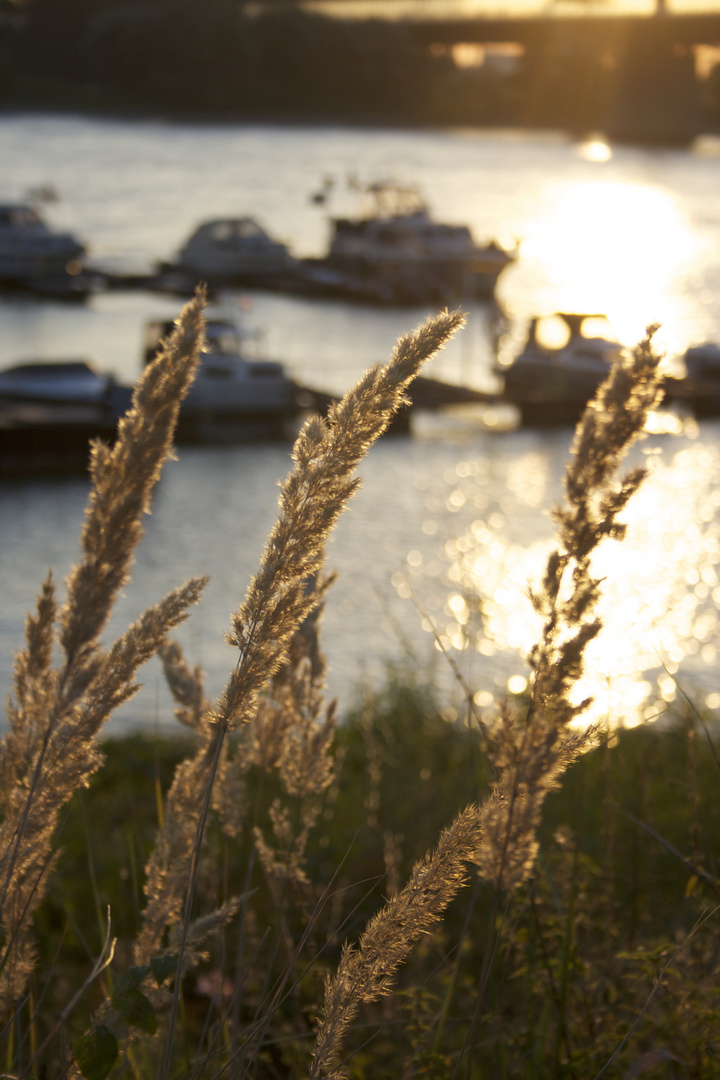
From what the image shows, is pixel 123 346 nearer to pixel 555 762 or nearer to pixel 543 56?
pixel 555 762

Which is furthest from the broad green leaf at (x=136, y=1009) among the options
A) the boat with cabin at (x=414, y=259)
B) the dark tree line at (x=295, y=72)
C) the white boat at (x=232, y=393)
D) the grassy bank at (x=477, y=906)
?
the dark tree line at (x=295, y=72)

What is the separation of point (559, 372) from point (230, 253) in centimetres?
2403

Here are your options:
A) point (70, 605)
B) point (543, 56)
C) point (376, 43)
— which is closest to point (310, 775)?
point (70, 605)

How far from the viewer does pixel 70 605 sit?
1.33 meters

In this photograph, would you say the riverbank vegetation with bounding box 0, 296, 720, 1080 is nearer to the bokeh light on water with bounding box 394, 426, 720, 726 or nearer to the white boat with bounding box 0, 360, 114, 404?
the bokeh light on water with bounding box 394, 426, 720, 726

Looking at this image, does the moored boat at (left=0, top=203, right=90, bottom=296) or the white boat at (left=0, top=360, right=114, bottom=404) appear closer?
the white boat at (left=0, top=360, right=114, bottom=404)

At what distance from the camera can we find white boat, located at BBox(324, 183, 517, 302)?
48094 mm

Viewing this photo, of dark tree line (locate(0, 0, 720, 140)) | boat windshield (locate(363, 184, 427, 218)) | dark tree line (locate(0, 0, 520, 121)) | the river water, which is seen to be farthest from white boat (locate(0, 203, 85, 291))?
dark tree line (locate(0, 0, 720, 140))

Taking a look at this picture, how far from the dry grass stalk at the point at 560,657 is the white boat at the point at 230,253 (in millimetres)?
49199

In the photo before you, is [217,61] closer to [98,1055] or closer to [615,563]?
[615,563]

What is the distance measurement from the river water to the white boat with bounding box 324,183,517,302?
1642mm

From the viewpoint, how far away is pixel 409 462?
87.8 feet

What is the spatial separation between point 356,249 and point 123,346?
1748 cm

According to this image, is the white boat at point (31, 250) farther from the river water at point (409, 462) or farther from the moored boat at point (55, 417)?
the moored boat at point (55, 417)
